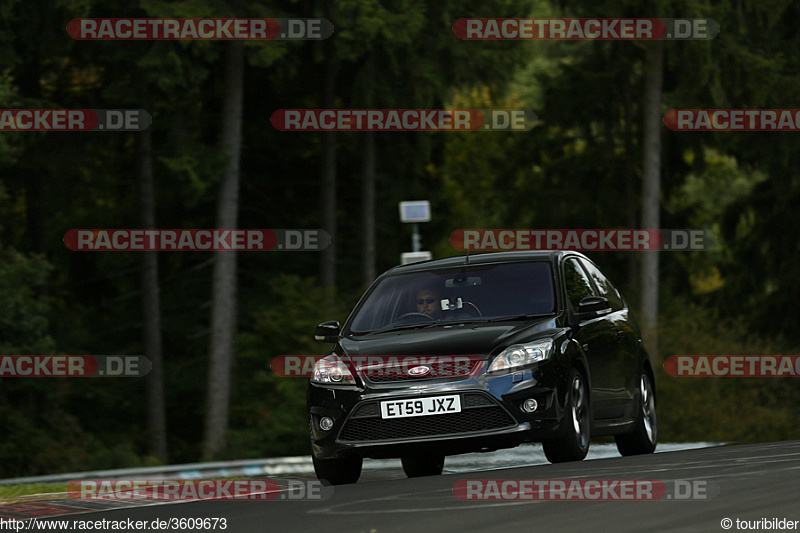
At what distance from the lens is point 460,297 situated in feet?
39.6

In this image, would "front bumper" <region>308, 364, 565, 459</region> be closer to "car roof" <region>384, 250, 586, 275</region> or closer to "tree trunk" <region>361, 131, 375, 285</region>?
→ "car roof" <region>384, 250, 586, 275</region>

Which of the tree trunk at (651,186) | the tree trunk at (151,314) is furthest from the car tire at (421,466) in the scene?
the tree trunk at (151,314)

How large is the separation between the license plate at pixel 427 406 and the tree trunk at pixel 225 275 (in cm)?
1940

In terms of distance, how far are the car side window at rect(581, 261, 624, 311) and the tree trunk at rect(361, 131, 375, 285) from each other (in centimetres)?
2342

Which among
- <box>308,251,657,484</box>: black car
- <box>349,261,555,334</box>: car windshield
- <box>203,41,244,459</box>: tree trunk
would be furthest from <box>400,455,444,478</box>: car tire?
<box>203,41,244,459</box>: tree trunk

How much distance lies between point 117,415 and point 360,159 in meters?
9.03

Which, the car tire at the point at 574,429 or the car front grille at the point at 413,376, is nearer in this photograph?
the car front grille at the point at 413,376

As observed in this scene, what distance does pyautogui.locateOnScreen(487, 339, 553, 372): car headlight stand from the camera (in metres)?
10.9

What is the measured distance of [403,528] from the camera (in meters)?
7.65

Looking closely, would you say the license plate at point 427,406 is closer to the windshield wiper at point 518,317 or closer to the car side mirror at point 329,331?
the windshield wiper at point 518,317

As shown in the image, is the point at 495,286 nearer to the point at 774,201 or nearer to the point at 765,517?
the point at 765,517

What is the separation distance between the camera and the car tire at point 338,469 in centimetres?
1159

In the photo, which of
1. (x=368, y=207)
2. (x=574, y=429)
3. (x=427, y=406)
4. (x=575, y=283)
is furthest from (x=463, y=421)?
(x=368, y=207)

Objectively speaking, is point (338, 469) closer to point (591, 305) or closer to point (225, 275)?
point (591, 305)
